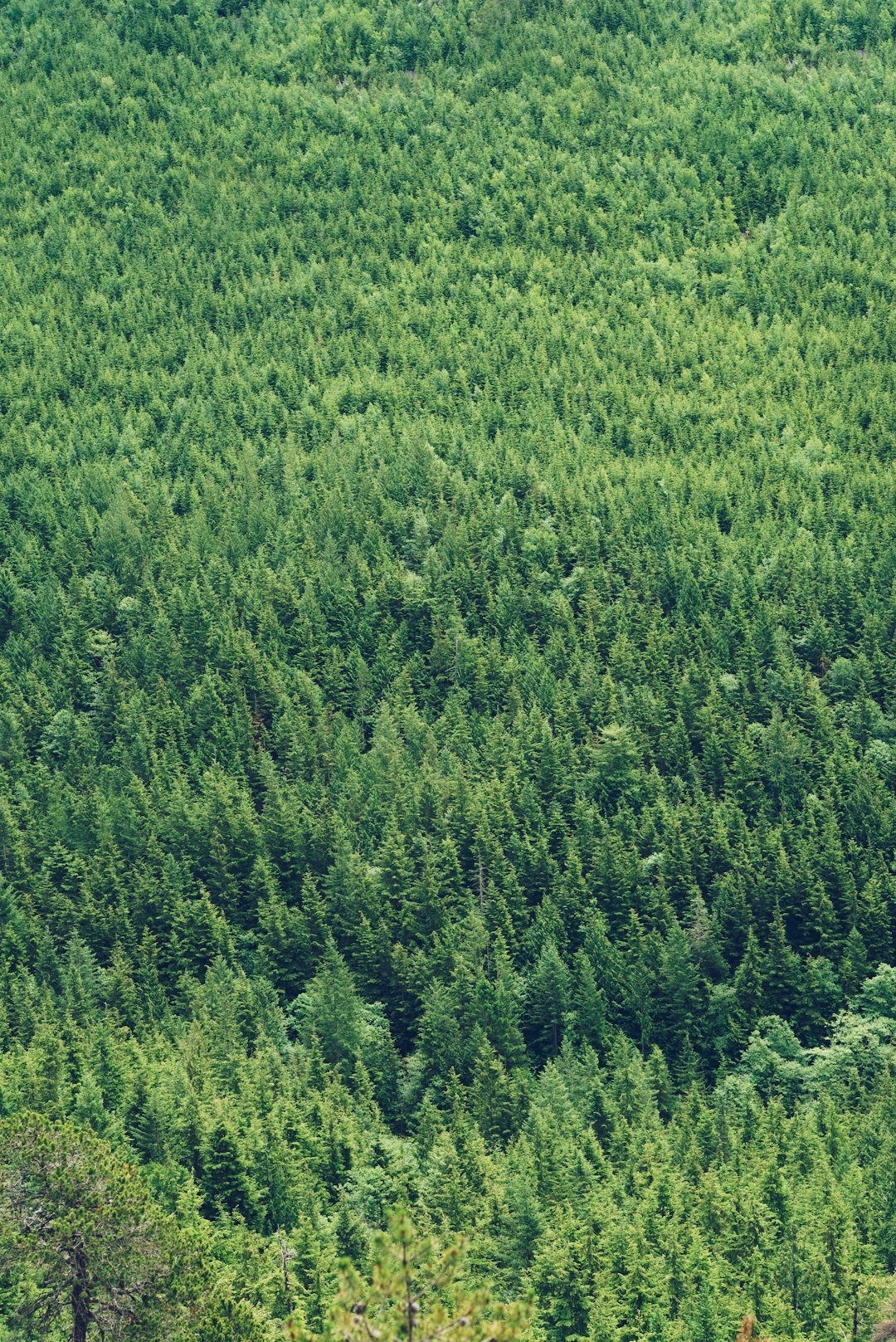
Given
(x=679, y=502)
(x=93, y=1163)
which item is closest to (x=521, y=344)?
(x=679, y=502)

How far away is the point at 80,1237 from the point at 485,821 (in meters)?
68.3

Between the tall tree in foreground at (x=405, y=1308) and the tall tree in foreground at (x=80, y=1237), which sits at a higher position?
the tall tree in foreground at (x=405, y=1308)

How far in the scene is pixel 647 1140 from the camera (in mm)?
91625

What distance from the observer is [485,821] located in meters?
122

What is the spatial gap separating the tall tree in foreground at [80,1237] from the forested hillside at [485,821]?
1647 mm

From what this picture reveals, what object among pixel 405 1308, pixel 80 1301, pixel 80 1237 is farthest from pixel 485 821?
pixel 405 1308

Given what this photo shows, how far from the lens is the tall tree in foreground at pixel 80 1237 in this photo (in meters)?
54.7

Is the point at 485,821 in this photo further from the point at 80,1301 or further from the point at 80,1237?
the point at 80,1237

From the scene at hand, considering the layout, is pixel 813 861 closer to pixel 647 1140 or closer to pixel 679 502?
pixel 647 1140

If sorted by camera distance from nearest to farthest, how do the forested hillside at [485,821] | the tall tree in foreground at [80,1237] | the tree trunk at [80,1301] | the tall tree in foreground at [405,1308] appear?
the tall tree in foreground at [405,1308] < the tall tree in foreground at [80,1237] < the tree trunk at [80,1301] < the forested hillside at [485,821]

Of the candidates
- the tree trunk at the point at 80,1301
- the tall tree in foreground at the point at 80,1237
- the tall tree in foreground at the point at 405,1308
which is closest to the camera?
the tall tree in foreground at the point at 405,1308

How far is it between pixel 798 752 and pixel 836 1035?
2204cm

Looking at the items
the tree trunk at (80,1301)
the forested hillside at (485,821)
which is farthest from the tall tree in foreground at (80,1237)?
the forested hillside at (485,821)

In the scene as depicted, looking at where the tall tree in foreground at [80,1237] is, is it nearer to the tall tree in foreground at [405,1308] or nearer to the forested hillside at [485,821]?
the forested hillside at [485,821]
